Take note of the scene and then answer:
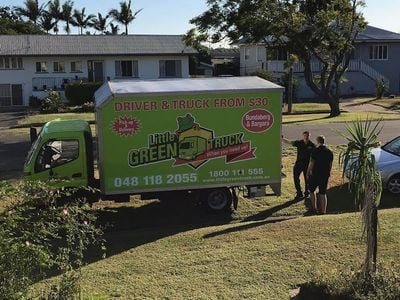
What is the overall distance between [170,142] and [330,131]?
14154 mm

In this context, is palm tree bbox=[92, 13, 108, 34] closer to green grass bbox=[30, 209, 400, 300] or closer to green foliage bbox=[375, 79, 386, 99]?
green foliage bbox=[375, 79, 386, 99]

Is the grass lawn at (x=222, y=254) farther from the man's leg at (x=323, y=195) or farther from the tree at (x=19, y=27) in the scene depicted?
the tree at (x=19, y=27)

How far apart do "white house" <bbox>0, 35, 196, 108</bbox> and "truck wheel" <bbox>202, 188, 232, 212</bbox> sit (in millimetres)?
33928

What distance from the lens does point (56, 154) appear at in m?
11.1

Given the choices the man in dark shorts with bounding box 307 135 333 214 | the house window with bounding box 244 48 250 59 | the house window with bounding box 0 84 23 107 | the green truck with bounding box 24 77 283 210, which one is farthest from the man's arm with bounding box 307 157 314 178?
the house window with bounding box 244 48 250 59

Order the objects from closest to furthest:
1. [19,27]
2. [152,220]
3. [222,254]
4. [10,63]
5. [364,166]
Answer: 1. [364,166]
2. [222,254]
3. [152,220]
4. [10,63]
5. [19,27]

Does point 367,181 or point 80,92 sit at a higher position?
point 80,92

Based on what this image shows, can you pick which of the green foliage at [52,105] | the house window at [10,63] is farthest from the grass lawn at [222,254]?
the house window at [10,63]

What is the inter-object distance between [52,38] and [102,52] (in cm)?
560

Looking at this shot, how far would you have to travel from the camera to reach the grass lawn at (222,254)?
716cm

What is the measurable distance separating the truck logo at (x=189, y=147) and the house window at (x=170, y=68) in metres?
35.8

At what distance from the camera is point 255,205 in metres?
12.7

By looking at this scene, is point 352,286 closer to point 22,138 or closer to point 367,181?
point 367,181

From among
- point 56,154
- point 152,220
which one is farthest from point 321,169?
point 56,154
